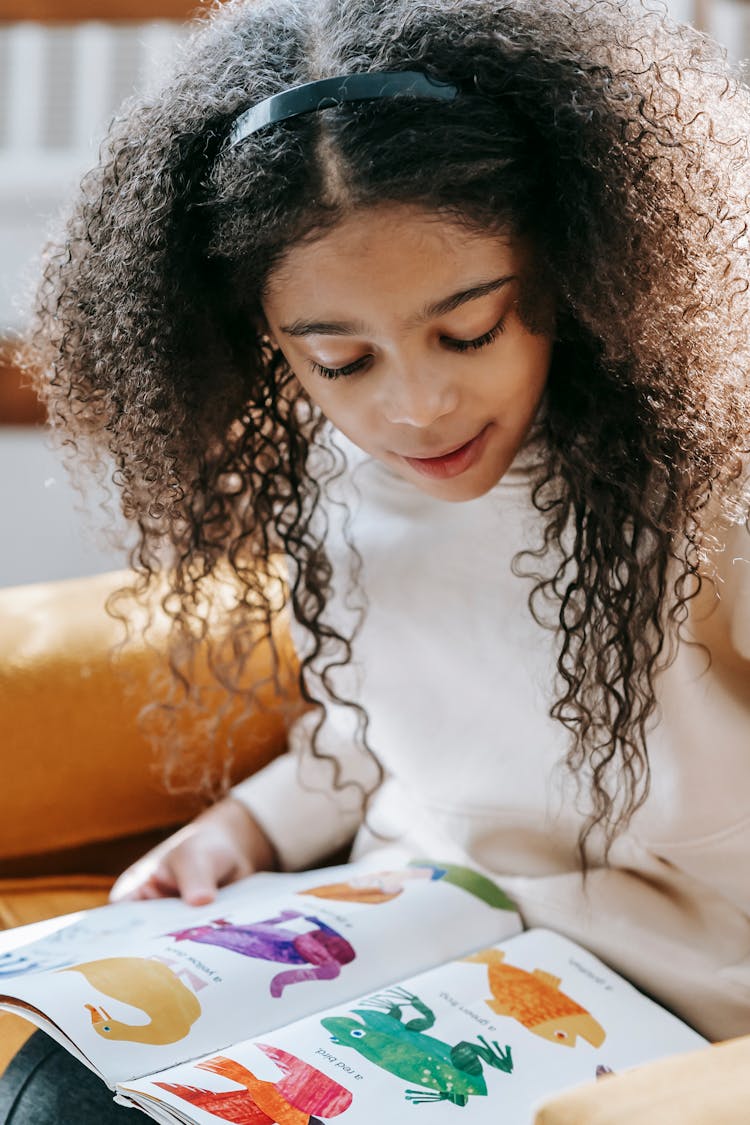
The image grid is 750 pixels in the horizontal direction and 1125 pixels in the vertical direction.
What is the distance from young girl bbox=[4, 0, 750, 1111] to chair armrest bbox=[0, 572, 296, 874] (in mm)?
97

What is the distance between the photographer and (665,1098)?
0.41m

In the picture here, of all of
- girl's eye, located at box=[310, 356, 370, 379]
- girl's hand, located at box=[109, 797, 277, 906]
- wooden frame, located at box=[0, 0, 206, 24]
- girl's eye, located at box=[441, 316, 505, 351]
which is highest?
wooden frame, located at box=[0, 0, 206, 24]

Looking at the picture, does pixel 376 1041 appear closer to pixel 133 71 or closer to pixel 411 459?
pixel 411 459

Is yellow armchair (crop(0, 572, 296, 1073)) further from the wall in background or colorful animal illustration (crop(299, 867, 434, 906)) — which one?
the wall in background

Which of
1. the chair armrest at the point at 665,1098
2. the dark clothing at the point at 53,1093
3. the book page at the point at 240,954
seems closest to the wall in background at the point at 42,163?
the book page at the point at 240,954

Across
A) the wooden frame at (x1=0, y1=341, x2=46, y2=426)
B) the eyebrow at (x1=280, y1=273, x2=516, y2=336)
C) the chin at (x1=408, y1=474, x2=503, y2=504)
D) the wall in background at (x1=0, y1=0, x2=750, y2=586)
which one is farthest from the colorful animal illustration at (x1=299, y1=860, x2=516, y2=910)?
the wooden frame at (x1=0, y1=341, x2=46, y2=426)

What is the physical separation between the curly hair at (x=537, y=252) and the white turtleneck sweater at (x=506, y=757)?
0.02 metres

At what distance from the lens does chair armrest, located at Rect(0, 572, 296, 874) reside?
0.91 meters

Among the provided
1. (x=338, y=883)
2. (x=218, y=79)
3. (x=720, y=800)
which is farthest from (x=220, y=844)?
(x=218, y=79)

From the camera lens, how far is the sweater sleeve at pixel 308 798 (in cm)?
91

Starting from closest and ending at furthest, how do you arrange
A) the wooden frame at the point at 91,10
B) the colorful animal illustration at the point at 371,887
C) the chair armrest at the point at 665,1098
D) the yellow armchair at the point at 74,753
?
the chair armrest at the point at 665,1098 < the colorful animal illustration at the point at 371,887 < the yellow armchair at the point at 74,753 < the wooden frame at the point at 91,10

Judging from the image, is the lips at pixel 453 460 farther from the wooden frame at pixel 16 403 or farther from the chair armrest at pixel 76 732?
the wooden frame at pixel 16 403

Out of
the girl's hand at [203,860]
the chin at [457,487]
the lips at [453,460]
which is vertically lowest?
the girl's hand at [203,860]

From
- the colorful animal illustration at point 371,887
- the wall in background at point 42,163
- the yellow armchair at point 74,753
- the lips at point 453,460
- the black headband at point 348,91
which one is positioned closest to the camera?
the black headband at point 348,91
